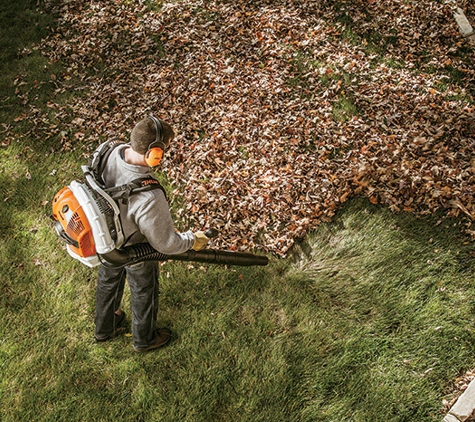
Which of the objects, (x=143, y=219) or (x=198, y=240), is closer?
(x=143, y=219)

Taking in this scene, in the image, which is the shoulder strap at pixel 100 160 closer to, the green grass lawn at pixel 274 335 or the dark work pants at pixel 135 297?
the dark work pants at pixel 135 297

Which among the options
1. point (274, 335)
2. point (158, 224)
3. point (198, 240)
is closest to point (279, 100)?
point (198, 240)

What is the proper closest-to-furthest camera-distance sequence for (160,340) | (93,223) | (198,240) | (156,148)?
(93,223)
(156,148)
(198,240)
(160,340)

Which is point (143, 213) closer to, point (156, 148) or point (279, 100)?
point (156, 148)

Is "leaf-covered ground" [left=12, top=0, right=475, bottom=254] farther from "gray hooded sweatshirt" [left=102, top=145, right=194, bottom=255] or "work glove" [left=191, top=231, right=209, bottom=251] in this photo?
"gray hooded sweatshirt" [left=102, top=145, right=194, bottom=255]

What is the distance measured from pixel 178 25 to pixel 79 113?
2676 mm

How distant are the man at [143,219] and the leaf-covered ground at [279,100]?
1539 mm

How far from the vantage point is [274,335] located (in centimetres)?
445

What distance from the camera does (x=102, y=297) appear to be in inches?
161

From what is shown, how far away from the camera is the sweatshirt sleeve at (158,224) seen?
3.03m

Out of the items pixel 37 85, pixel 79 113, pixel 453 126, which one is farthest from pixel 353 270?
pixel 37 85

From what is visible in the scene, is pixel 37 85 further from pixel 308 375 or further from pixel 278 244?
pixel 308 375

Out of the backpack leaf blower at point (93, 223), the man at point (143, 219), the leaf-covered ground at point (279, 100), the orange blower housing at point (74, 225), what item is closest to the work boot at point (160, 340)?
the man at point (143, 219)

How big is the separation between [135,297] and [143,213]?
1.19m
